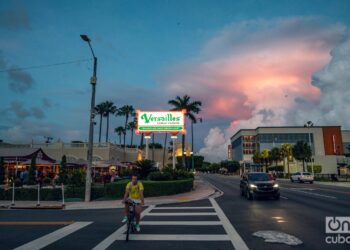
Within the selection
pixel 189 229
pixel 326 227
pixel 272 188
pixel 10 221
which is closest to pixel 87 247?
pixel 189 229

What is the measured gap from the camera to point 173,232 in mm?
9047

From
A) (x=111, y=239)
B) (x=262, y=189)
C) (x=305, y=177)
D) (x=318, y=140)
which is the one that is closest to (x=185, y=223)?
(x=111, y=239)

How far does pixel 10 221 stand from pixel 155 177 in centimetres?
1348

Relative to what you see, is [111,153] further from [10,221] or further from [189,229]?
[189,229]

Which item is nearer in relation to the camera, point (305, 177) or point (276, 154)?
point (305, 177)

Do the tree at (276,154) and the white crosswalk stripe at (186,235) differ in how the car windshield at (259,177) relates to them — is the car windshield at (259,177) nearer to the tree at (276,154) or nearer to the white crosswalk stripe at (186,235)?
the white crosswalk stripe at (186,235)

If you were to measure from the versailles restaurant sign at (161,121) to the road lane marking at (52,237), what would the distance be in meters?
24.6

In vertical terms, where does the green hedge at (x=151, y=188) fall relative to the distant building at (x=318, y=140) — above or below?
below

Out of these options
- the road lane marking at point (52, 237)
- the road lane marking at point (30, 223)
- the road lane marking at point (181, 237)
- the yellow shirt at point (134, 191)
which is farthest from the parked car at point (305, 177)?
the yellow shirt at point (134, 191)

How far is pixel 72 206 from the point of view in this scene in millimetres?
15867

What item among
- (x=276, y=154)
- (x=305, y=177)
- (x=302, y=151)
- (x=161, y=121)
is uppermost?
(x=161, y=121)

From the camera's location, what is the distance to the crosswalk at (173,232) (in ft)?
25.7

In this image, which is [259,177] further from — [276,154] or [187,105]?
[276,154]

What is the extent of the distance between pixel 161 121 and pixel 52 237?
89.4 feet
